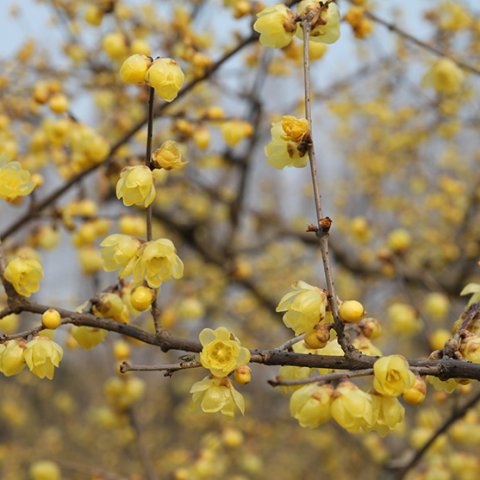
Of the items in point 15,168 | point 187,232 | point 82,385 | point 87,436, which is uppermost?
point 15,168

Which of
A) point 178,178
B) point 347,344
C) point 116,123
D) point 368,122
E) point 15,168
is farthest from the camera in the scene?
point 368,122

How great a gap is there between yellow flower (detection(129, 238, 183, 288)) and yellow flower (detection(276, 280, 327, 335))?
0.82 ft

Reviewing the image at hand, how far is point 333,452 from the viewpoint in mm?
6453

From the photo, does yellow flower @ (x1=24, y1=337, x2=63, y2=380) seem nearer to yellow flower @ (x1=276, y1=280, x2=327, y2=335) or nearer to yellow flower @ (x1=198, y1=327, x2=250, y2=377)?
yellow flower @ (x1=198, y1=327, x2=250, y2=377)

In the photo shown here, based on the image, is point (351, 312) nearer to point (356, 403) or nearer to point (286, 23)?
point (356, 403)

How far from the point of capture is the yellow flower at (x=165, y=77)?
4.04 feet

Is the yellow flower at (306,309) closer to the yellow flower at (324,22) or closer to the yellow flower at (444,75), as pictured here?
the yellow flower at (324,22)

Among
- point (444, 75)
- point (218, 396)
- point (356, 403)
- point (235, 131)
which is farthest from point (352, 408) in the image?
point (444, 75)

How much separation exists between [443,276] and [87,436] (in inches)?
207

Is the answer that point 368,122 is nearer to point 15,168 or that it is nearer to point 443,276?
point 443,276

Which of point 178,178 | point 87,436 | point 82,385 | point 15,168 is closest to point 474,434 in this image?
point 15,168

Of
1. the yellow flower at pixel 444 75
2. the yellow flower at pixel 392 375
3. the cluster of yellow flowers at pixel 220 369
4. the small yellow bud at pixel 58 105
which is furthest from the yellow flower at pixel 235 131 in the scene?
the yellow flower at pixel 392 375

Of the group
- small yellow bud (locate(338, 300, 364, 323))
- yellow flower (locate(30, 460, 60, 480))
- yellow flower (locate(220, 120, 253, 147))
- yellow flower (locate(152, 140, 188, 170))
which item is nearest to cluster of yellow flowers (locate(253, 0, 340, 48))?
yellow flower (locate(152, 140, 188, 170))

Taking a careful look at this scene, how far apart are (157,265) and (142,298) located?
0.08 meters
